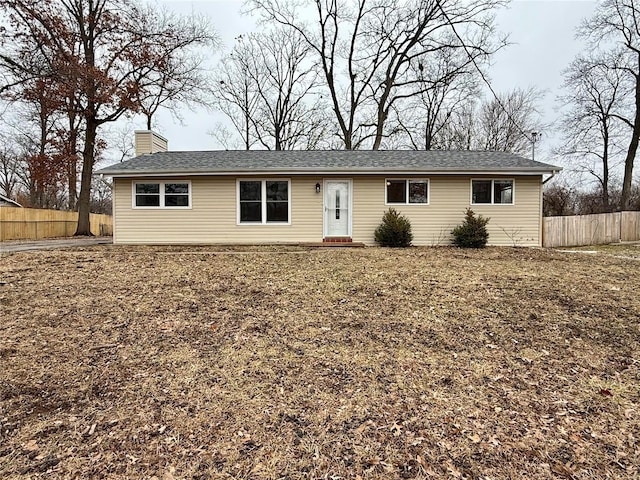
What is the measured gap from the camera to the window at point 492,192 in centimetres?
1200

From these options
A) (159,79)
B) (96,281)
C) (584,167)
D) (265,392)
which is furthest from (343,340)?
(584,167)

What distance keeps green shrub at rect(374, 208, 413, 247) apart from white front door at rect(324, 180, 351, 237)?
45.9 inches

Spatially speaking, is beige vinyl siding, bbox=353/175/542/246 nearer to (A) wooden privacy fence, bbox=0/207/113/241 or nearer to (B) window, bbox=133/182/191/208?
(B) window, bbox=133/182/191/208

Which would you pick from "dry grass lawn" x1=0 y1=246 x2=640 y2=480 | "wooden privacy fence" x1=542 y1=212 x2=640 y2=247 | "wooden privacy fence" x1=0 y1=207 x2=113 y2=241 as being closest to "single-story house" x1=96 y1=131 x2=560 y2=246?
"wooden privacy fence" x1=542 y1=212 x2=640 y2=247

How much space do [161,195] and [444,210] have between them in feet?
29.9

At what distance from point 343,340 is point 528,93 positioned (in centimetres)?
2846

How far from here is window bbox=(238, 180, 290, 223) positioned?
39.7 ft

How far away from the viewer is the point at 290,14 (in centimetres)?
2292

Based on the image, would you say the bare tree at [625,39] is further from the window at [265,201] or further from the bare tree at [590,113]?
the window at [265,201]

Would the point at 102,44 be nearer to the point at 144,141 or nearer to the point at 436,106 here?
the point at 144,141

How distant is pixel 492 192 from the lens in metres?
12.0

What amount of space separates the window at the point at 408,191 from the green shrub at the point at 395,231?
651mm

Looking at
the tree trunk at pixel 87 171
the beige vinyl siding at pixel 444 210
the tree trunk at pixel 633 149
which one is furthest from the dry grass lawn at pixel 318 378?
the tree trunk at pixel 633 149

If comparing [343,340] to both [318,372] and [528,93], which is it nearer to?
[318,372]
